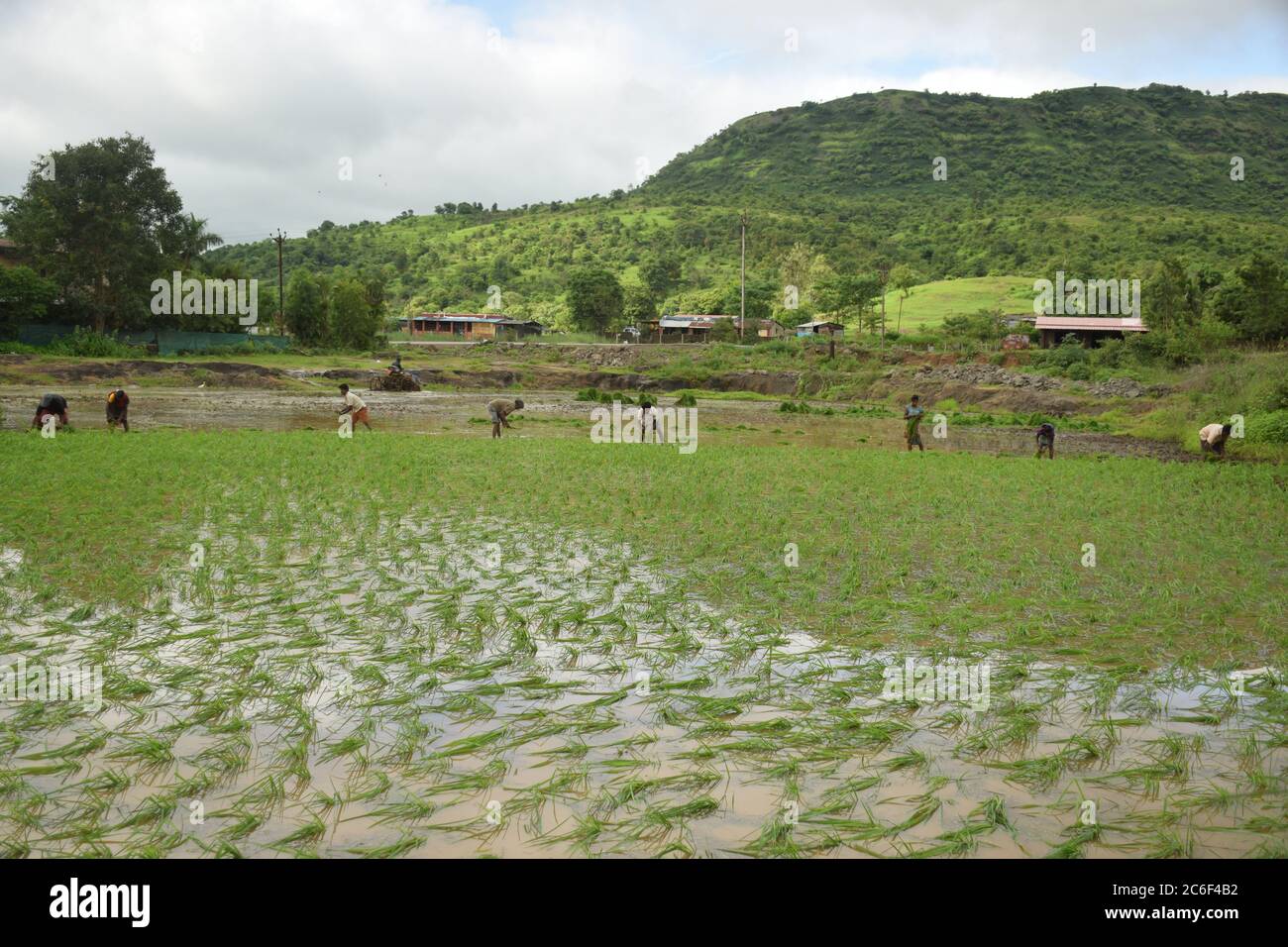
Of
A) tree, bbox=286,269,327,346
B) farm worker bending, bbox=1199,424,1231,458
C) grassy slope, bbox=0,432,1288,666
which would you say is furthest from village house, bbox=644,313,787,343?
grassy slope, bbox=0,432,1288,666

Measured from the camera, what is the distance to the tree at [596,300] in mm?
90125

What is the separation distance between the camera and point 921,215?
132m

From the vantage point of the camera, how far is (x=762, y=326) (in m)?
82.3

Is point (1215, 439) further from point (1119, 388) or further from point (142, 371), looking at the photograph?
point (142, 371)

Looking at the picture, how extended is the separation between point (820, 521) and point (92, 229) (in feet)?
180

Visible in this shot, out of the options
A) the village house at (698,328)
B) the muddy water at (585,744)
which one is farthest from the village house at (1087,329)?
the muddy water at (585,744)

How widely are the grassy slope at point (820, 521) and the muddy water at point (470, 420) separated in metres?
6.36

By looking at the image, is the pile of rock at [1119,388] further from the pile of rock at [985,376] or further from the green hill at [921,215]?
the green hill at [921,215]

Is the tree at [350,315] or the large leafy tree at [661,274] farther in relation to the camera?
the large leafy tree at [661,274]

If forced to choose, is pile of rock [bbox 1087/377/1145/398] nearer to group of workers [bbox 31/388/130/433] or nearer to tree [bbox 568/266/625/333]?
group of workers [bbox 31/388/130/433]

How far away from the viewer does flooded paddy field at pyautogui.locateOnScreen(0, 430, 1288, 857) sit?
438cm

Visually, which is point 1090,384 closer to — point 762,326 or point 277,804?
point 762,326

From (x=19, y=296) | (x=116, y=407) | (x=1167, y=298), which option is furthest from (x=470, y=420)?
(x=1167, y=298)
